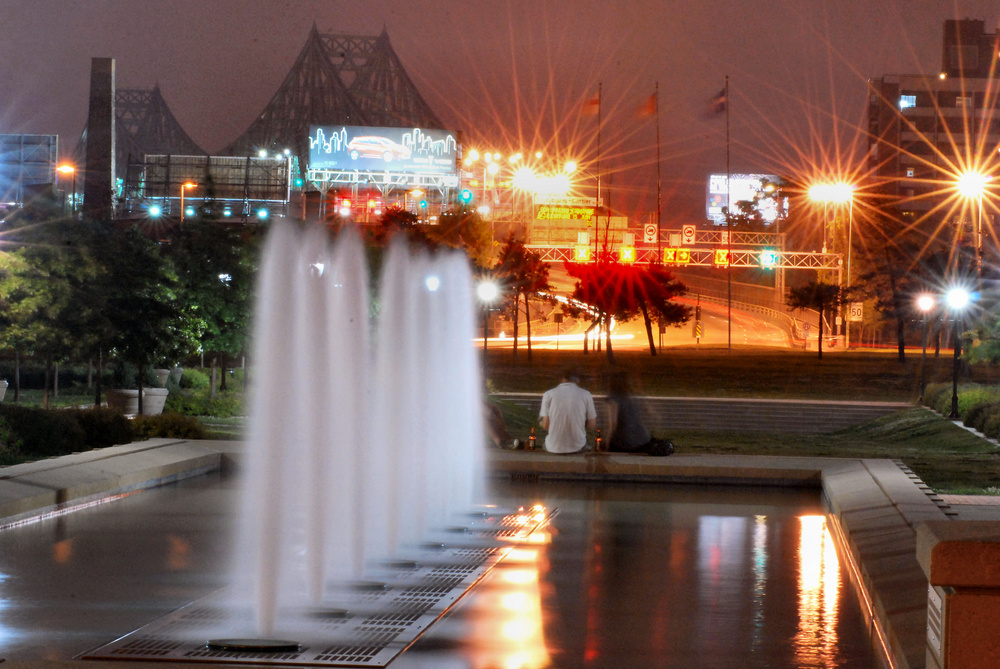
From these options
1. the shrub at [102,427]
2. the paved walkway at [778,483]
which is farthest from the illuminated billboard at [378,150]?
the paved walkway at [778,483]

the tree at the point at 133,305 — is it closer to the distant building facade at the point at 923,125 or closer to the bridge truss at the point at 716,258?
the bridge truss at the point at 716,258

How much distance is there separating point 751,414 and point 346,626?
26968 mm

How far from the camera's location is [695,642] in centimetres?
734

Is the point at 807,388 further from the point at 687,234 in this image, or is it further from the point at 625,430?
the point at 625,430

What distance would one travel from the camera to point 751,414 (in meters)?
33.4

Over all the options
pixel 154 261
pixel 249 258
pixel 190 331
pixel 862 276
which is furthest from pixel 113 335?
pixel 862 276

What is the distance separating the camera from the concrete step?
32656 mm

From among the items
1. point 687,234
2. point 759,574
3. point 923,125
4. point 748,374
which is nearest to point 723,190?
point 923,125

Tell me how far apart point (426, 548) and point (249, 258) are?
70.9ft

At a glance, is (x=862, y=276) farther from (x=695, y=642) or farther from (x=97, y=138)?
(x=695, y=642)

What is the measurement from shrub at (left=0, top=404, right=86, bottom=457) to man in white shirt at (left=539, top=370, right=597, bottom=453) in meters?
6.99

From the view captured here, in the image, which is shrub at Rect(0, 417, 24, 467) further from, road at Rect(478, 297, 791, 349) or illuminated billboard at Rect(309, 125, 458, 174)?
illuminated billboard at Rect(309, 125, 458, 174)

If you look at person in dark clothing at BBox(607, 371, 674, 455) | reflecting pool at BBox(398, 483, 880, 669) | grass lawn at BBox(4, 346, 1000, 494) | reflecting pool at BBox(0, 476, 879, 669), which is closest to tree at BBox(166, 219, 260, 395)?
grass lawn at BBox(4, 346, 1000, 494)

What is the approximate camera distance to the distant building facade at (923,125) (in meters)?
108
